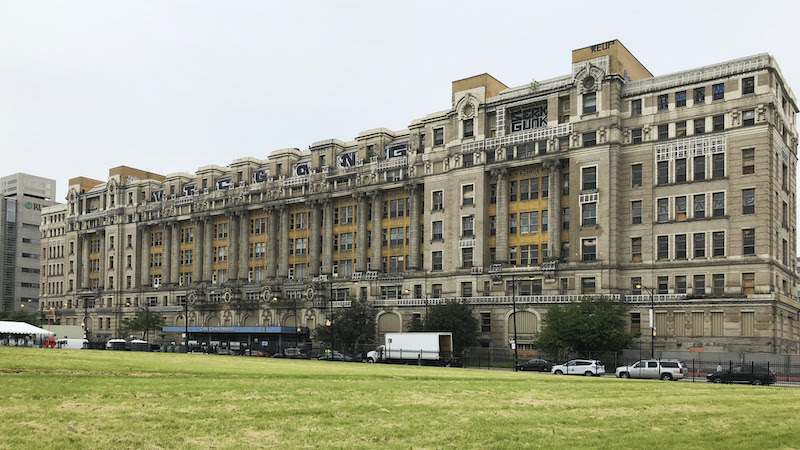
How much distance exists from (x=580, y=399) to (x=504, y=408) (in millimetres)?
5689

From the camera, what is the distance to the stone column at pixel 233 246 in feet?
424

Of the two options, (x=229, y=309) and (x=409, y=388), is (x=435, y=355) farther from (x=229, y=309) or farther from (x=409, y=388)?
(x=229, y=309)

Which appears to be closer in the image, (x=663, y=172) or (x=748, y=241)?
(x=748, y=241)

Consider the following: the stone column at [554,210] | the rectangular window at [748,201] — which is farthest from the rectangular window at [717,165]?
the stone column at [554,210]

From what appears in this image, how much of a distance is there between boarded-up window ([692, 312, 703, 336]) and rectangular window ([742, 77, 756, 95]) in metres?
24.7

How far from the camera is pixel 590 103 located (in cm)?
9012

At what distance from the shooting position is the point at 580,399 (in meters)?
32.0

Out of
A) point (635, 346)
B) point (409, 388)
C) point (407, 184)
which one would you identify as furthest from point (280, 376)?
point (407, 184)

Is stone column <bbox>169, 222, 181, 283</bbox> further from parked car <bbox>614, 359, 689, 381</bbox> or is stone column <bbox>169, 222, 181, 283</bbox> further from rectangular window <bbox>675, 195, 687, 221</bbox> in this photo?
parked car <bbox>614, 359, 689, 381</bbox>

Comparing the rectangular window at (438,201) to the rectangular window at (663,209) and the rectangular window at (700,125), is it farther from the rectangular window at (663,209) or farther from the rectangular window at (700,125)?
the rectangular window at (700,125)

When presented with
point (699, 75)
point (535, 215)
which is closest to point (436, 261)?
point (535, 215)

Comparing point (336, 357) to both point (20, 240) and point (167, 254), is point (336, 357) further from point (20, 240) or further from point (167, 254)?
point (20, 240)

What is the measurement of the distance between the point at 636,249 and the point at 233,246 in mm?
71516

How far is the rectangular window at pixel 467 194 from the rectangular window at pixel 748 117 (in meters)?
34.1
